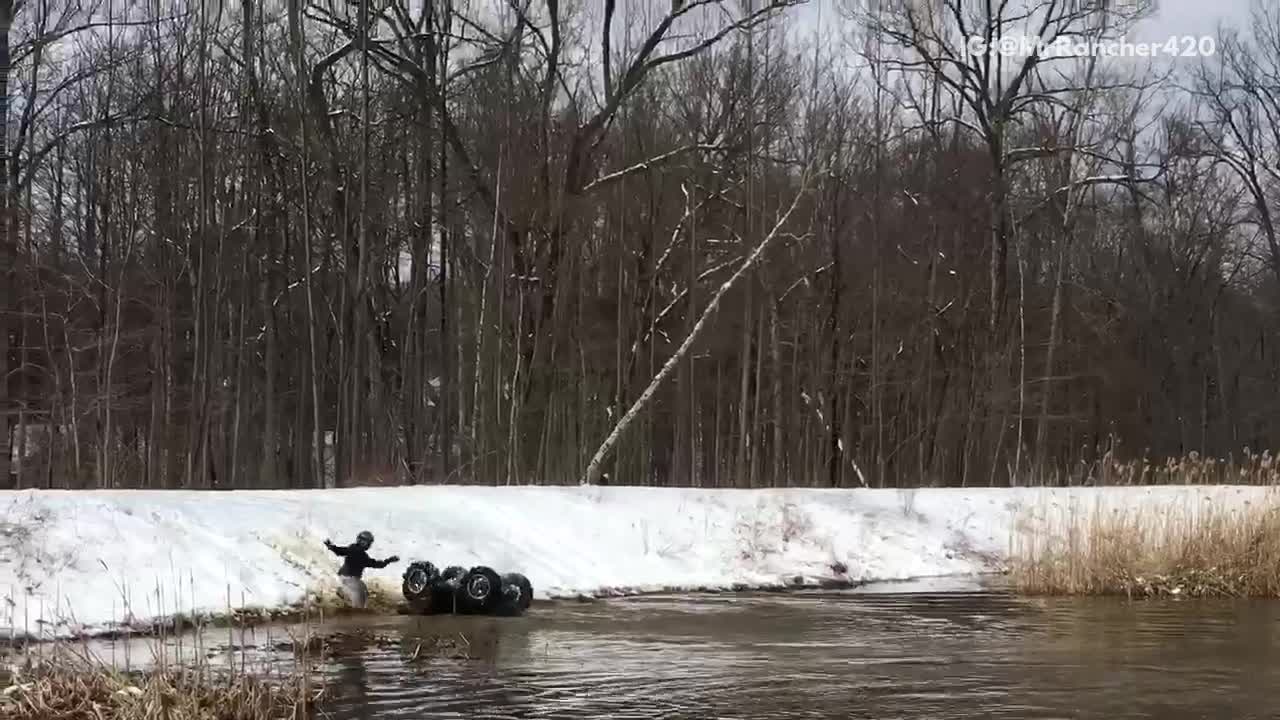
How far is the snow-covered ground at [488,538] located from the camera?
42.0 feet

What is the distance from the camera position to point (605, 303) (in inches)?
1336

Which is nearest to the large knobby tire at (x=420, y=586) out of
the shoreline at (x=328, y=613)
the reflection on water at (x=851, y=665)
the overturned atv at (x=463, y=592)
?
the overturned atv at (x=463, y=592)

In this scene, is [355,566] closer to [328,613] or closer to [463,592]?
[328,613]

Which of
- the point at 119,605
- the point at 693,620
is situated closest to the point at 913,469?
the point at 693,620

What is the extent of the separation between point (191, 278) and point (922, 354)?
18.6 m

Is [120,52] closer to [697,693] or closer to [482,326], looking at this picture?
[482,326]

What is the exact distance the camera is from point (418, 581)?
14.3 m

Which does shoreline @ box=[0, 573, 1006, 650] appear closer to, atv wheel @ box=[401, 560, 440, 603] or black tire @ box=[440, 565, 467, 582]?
atv wheel @ box=[401, 560, 440, 603]

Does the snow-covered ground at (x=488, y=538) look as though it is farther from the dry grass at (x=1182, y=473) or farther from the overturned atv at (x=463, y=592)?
the overturned atv at (x=463, y=592)

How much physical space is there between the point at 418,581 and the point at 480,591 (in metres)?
0.65

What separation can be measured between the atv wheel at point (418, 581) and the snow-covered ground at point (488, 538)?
0.56 metres

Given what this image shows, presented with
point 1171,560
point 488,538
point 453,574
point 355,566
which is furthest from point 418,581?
point 1171,560

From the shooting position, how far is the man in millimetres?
14078

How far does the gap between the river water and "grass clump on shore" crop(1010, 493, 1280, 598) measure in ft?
2.35
